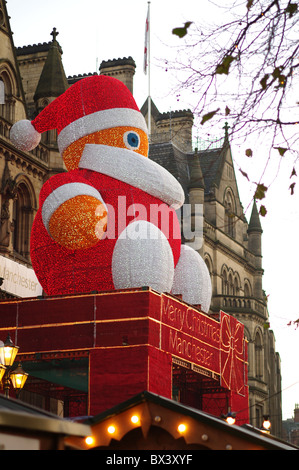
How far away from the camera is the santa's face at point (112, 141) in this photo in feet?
54.6

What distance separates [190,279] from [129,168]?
266 cm

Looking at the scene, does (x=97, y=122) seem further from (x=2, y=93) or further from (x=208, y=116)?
(x=2, y=93)

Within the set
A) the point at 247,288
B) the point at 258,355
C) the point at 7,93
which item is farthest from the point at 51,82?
the point at 247,288

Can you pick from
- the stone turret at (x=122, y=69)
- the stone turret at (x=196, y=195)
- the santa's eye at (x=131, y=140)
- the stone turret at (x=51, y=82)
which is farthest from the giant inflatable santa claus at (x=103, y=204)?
the stone turret at (x=122, y=69)

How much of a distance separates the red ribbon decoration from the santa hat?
4.92 m

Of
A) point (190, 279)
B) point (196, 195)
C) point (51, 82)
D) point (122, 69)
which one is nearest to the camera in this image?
point (190, 279)

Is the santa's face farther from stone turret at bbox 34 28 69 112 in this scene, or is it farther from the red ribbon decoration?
stone turret at bbox 34 28 69 112

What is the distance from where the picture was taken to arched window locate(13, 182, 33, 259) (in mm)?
25875

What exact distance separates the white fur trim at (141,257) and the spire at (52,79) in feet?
41.5

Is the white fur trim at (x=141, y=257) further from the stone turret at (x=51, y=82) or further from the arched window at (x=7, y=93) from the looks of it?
the stone turret at (x=51, y=82)

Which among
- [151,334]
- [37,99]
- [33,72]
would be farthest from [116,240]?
[33,72]

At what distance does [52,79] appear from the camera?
2784cm

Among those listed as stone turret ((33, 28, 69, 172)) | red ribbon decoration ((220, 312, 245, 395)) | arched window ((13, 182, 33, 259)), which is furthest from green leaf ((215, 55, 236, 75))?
stone turret ((33, 28, 69, 172))

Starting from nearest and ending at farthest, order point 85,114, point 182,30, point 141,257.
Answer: point 182,30
point 141,257
point 85,114
